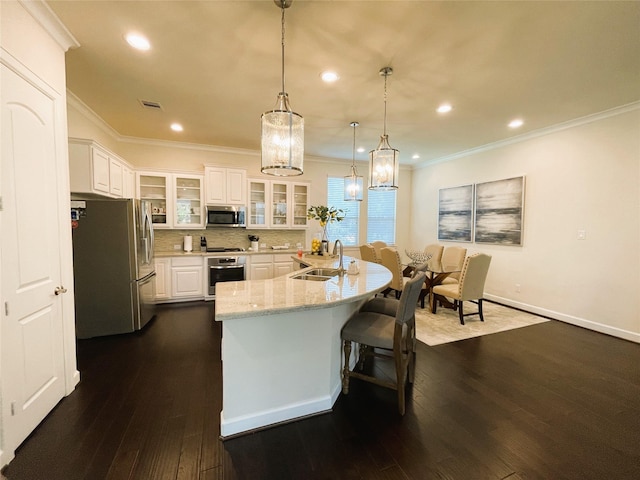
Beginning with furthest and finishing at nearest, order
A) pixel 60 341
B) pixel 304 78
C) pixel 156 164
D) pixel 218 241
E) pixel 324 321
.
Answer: pixel 218 241, pixel 156 164, pixel 304 78, pixel 60 341, pixel 324 321

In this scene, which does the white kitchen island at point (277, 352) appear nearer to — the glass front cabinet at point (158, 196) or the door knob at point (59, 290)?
the door knob at point (59, 290)

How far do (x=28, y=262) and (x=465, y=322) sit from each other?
4.60 m

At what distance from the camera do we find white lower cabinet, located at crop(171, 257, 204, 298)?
4.51 m

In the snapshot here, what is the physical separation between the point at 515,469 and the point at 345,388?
1.12 metres

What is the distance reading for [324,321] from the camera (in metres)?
1.93

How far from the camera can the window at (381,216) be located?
255 inches

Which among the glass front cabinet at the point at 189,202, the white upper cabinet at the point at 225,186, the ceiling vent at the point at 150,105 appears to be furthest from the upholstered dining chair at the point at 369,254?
the ceiling vent at the point at 150,105

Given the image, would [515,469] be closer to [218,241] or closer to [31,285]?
[31,285]

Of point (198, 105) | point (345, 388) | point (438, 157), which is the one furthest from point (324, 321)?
point (438, 157)

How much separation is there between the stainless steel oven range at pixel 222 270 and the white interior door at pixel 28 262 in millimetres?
2555

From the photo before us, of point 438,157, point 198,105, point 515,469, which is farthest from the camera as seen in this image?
point 438,157

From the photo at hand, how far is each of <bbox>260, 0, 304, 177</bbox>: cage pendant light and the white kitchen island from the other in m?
0.92

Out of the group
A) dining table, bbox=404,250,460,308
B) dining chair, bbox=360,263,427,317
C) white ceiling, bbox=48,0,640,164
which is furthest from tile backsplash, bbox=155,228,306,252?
dining chair, bbox=360,263,427,317

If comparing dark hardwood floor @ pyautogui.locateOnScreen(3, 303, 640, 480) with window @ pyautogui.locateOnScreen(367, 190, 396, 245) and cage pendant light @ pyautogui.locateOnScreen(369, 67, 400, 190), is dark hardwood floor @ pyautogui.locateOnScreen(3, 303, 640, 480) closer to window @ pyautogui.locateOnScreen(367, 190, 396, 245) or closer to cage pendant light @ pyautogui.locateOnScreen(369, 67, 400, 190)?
cage pendant light @ pyautogui.locateOnScreen(369, 67, 400, 190)
